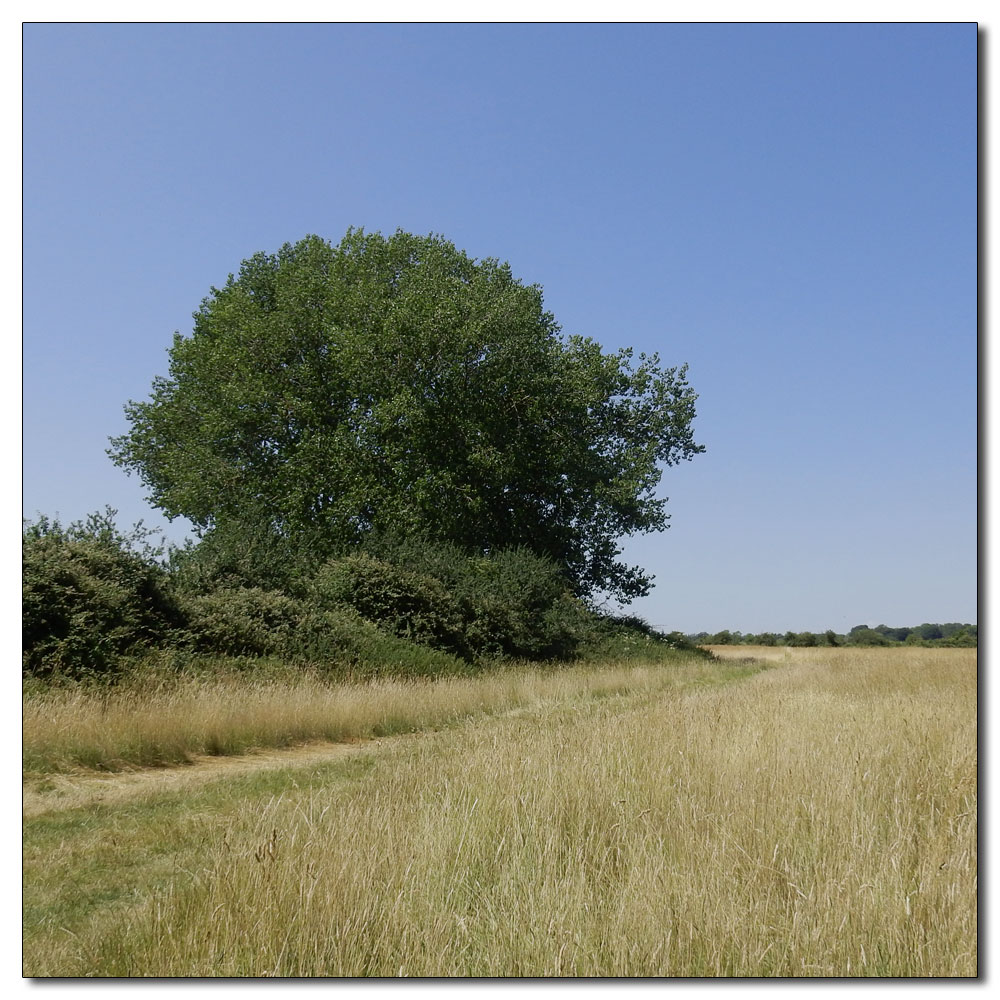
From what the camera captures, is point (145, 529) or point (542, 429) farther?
point (542, 429)

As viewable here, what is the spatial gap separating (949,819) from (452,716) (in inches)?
430

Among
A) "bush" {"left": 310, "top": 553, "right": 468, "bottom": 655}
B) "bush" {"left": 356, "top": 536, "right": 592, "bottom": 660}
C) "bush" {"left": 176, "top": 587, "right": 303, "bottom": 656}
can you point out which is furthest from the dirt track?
"bush" {"left": 356, "top": 536, "right": 592, "bottom": 660}

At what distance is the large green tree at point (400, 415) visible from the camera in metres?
29.8

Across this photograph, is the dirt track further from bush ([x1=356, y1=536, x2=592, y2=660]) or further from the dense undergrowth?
bush ([x1=356, y1=536, x2=592, y2=660])

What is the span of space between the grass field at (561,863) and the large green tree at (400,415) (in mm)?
18950

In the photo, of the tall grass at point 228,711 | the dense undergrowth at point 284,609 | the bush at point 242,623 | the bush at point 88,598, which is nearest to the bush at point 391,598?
the dense undergrowth at point 284,609

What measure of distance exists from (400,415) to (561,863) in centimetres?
2476

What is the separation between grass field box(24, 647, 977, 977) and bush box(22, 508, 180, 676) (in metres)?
5.47

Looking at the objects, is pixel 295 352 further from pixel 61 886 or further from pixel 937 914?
pixel 937 914

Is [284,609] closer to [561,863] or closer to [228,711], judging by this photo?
[228,711]

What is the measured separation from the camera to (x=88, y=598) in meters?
15.6

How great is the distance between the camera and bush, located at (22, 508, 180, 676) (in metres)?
14.6
